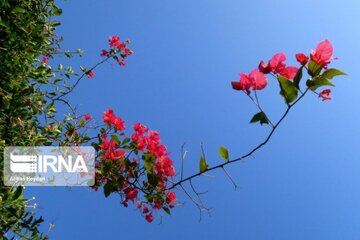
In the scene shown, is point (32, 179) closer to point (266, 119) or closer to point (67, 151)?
point (67, 151)

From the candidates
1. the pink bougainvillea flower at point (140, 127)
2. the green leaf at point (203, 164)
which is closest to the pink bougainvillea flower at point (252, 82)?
the green leaf at point (203, 164)

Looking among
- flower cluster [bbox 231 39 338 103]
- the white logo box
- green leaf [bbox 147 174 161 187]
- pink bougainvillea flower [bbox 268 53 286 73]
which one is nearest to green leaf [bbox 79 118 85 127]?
the white logo box

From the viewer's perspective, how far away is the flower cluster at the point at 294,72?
1381 millimetres

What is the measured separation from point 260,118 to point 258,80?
170 mm

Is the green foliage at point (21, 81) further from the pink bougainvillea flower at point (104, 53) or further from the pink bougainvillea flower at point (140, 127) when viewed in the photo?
the pink bougainvillea flower at point (104, 53)

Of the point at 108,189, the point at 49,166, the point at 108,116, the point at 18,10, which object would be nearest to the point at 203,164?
the point at 108,189

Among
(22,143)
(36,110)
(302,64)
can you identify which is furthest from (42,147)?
(302,64)

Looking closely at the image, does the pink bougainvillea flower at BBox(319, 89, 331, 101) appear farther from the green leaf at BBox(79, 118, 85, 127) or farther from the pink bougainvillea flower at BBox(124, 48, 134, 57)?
the pink bougainvillea flower at BBox(124, 48, 134, 57)

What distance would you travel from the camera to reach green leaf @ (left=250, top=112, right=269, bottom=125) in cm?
150

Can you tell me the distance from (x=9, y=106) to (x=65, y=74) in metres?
1.24

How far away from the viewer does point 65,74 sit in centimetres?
367

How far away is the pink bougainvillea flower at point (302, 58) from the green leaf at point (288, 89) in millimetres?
96

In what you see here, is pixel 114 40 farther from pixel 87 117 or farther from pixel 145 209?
pixel 145 209

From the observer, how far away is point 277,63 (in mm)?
1477
